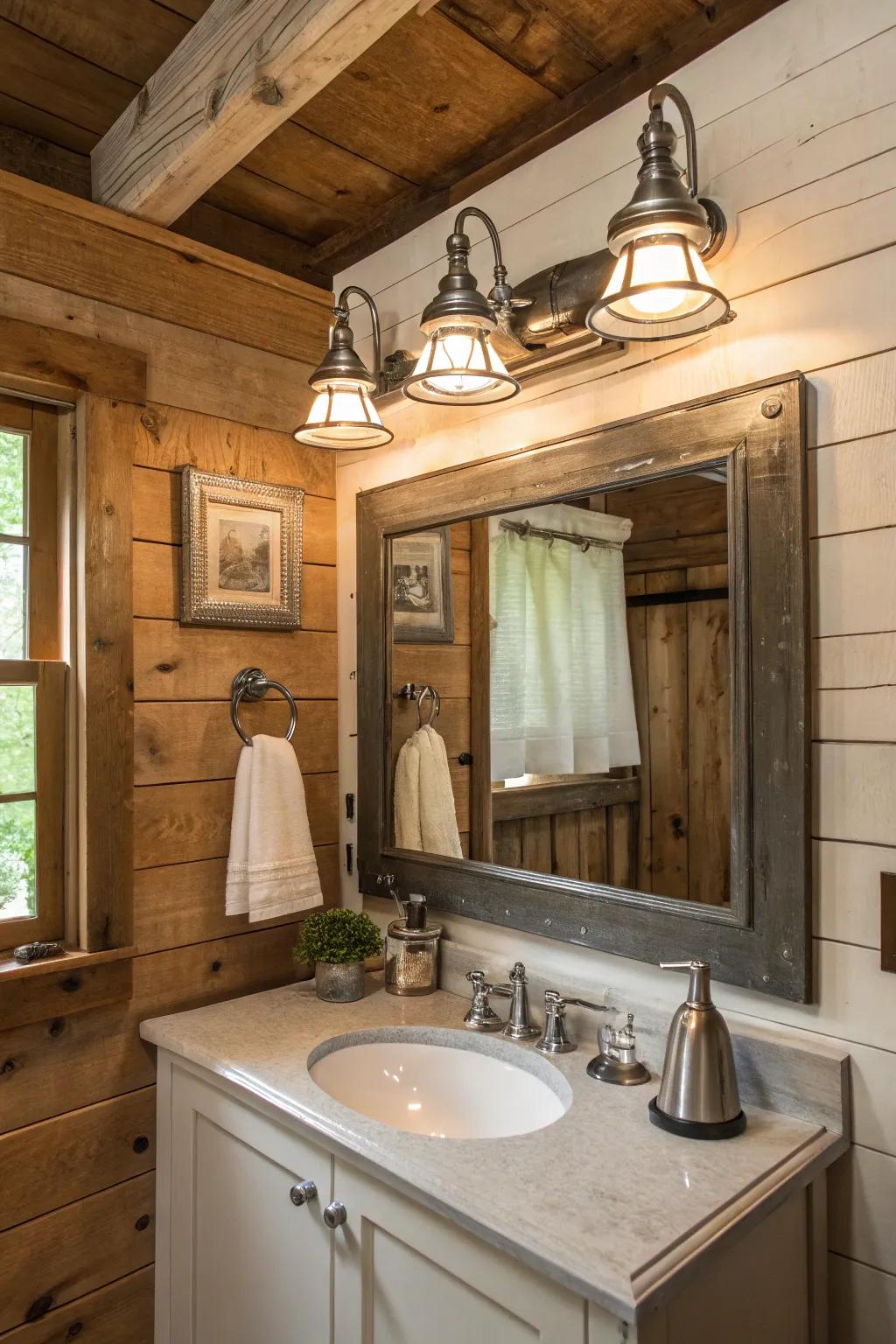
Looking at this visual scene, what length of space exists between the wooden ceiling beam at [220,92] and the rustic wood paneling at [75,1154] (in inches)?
62.0

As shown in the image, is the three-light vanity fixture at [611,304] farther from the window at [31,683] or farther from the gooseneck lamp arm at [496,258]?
the window at [31,683]

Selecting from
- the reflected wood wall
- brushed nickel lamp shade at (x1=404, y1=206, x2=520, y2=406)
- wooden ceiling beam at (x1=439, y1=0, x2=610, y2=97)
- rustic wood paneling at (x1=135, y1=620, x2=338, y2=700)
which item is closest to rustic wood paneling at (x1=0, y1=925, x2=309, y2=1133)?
rustic wood paneling at (x1=135, y1=620, x2=338, y2=700)

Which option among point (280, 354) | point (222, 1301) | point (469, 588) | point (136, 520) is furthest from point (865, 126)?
point (222, 1301)

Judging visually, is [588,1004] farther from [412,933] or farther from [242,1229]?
[242,1229]

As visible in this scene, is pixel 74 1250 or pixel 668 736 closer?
pixel 668 736

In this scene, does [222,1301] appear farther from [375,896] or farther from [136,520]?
[136,520]

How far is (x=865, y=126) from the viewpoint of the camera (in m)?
1.11

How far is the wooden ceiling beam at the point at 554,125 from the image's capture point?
4.22ft

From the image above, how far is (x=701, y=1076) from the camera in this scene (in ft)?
3.59

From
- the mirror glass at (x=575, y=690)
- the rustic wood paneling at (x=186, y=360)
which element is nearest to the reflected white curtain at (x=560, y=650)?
the mirror glass at (x=575, y=690)

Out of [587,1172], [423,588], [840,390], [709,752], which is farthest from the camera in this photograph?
[423,588]

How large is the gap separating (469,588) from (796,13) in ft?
3.09

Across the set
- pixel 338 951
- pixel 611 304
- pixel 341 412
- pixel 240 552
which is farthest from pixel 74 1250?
pixel 611 304

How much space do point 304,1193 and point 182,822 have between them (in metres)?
0.69
